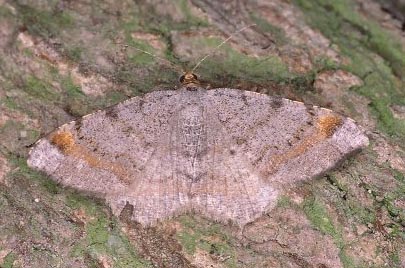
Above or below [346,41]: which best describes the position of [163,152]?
below

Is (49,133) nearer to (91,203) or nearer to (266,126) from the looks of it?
(91,203)

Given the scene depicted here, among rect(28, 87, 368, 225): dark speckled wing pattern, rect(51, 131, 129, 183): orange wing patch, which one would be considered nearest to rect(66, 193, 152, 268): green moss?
rect(28, 87, 368, 225): dark speckled wing pattern

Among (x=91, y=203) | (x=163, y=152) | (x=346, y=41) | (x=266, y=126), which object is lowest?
(x=91, y=203)

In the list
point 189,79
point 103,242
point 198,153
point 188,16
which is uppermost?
point 188,16

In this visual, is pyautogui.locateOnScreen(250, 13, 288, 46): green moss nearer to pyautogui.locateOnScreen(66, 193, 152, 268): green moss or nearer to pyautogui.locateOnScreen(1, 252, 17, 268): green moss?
pyautogui.locateOnScreen(66, 193, 152, 268): green moss

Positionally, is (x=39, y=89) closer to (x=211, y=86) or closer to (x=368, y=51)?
(x=211, y=86)

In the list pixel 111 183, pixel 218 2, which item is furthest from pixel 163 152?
pixel 218 2

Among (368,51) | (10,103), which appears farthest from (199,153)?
(368,51)
